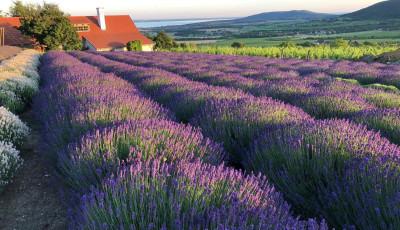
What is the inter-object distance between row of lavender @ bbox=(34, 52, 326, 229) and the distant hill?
158571 millimetres

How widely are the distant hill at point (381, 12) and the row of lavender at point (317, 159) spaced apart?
157592 mm

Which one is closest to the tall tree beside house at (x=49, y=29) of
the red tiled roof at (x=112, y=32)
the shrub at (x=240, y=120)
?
the red tiled roof at (x=112, y=32)

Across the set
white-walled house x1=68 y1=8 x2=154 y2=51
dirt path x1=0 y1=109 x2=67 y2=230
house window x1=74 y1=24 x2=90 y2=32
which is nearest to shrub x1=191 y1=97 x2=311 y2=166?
dirt path x1=0 y1=109 x2=67 y2=230

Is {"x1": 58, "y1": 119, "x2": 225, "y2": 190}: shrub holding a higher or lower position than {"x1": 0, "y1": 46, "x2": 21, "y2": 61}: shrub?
lower

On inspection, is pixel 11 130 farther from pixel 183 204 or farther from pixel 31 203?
pixel 183 204

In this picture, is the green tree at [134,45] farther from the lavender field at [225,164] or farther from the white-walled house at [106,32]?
the lavender field at [225,164]

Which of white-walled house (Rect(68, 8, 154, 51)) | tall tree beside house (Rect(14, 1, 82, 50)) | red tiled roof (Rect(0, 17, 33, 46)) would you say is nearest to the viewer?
tall tree beside house (Rect(14, 1, 82, 50))

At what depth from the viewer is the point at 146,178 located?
4.99 feet

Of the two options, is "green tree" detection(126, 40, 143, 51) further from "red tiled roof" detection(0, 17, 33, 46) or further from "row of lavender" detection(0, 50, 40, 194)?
"row of lavender" detection(0, 50, 40, 194)

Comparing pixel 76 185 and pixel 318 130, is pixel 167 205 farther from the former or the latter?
pixel 318 130

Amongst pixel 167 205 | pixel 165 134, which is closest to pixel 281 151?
pixel 165 134

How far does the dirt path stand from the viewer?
237cm

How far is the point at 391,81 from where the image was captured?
741cm

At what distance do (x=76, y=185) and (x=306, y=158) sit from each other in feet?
6.20
